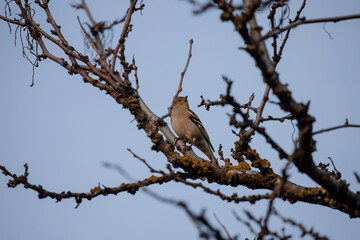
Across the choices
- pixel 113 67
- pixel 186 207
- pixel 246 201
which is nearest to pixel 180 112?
pixel 113 67

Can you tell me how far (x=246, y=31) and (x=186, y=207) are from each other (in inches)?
57.4

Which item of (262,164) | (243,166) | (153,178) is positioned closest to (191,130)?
(243,166)

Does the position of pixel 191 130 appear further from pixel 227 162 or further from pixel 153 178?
pixel 153 178

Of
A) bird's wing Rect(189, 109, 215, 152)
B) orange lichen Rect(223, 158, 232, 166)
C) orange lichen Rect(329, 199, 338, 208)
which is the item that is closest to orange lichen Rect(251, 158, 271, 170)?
orange lichen Rect(223, 158, 232, 166)

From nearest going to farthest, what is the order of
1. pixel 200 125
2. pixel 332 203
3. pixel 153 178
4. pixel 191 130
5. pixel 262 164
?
pixel 332 203 → pixel 153 178 → pixel 262 164 → pixel 191 130 → pixel 200 125

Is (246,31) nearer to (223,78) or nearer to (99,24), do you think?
(223,78)

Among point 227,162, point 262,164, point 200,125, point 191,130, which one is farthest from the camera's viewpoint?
point 200,125

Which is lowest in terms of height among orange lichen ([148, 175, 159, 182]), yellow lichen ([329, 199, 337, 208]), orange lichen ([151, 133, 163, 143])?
orange lichen ([148, 175, 159, 182])

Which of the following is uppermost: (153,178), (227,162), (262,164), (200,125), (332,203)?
(200,125)

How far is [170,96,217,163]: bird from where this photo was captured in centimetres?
916

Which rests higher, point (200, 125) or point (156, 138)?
point (200, 125)

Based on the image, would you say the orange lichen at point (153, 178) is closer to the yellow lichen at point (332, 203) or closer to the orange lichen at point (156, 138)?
the orange lichen at point (156, 138)

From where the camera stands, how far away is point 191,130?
9.16m

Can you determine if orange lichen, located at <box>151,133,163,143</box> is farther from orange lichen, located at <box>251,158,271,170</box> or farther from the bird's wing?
the bird's wing
